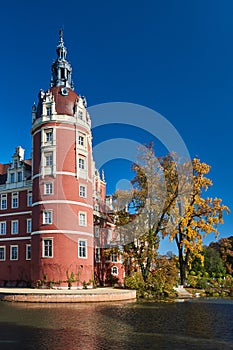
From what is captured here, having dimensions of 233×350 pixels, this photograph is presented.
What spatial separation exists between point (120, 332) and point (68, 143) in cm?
2375

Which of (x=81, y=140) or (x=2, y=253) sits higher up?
(x=81, y=140)

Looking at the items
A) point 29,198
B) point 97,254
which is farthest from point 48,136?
point 97,254

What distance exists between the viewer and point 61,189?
119ft

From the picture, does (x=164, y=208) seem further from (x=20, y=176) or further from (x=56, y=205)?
(x=20, y=176)

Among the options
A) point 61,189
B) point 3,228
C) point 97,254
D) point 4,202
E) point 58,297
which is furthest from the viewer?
point 4,202

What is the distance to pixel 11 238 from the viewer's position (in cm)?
4219

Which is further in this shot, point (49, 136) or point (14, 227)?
point (14, 227)

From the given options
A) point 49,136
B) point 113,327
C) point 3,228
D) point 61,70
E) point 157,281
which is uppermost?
point 61,70

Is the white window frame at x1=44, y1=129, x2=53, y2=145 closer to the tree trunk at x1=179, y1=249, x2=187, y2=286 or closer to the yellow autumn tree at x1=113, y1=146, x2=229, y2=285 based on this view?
the yellow autumn tree at x1=113, y1=146, x2=229, y2=285

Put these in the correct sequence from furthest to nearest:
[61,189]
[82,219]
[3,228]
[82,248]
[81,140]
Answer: [3,228]
[81,140]
[82,219]
[82,248]
[61,189]

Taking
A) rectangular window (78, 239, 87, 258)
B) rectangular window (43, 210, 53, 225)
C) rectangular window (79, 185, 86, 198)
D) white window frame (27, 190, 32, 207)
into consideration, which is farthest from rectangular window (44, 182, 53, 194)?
white window frame (27, 190, 32, 207)

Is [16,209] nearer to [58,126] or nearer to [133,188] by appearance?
[58,126]

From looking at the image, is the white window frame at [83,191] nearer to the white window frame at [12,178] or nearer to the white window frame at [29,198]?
the white window frame at [29,198]

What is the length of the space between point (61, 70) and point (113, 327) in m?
31.1
